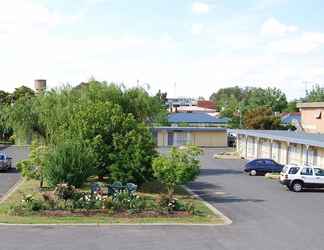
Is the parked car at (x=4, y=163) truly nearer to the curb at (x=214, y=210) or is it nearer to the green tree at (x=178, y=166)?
the curb at (x=214, y=210)

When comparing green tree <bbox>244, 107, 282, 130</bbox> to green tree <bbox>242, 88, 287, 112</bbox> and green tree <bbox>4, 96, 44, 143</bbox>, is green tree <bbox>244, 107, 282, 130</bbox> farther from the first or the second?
green tree <bbox>4, 96, 44, 143</bbox>

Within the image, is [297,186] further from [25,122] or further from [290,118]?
[290,118]

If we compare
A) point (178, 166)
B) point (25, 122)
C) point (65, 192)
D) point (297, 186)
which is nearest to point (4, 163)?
point (25, 122)

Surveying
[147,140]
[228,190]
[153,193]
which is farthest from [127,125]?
[228,190]

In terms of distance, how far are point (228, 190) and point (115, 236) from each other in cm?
1549

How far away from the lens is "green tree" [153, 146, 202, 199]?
2811cm

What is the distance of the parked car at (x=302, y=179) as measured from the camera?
34.6m

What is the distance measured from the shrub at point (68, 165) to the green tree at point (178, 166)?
325cm

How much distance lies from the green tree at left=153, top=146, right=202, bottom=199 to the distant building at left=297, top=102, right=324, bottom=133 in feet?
125

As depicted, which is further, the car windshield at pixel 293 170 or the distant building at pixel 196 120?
the distant building at pixel 196 120

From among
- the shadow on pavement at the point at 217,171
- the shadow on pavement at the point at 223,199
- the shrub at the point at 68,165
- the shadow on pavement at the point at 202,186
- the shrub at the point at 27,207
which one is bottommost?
the shadow on pavement at the point at 217,171

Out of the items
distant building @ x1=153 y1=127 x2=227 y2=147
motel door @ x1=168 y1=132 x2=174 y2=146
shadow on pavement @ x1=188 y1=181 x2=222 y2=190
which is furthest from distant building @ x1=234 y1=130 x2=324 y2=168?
motel door @ x1=168 y1=132 x2=174 y2=146

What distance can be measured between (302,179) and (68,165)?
13.8 m

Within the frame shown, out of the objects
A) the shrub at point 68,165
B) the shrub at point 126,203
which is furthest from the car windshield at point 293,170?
the shrub at point 126,203
